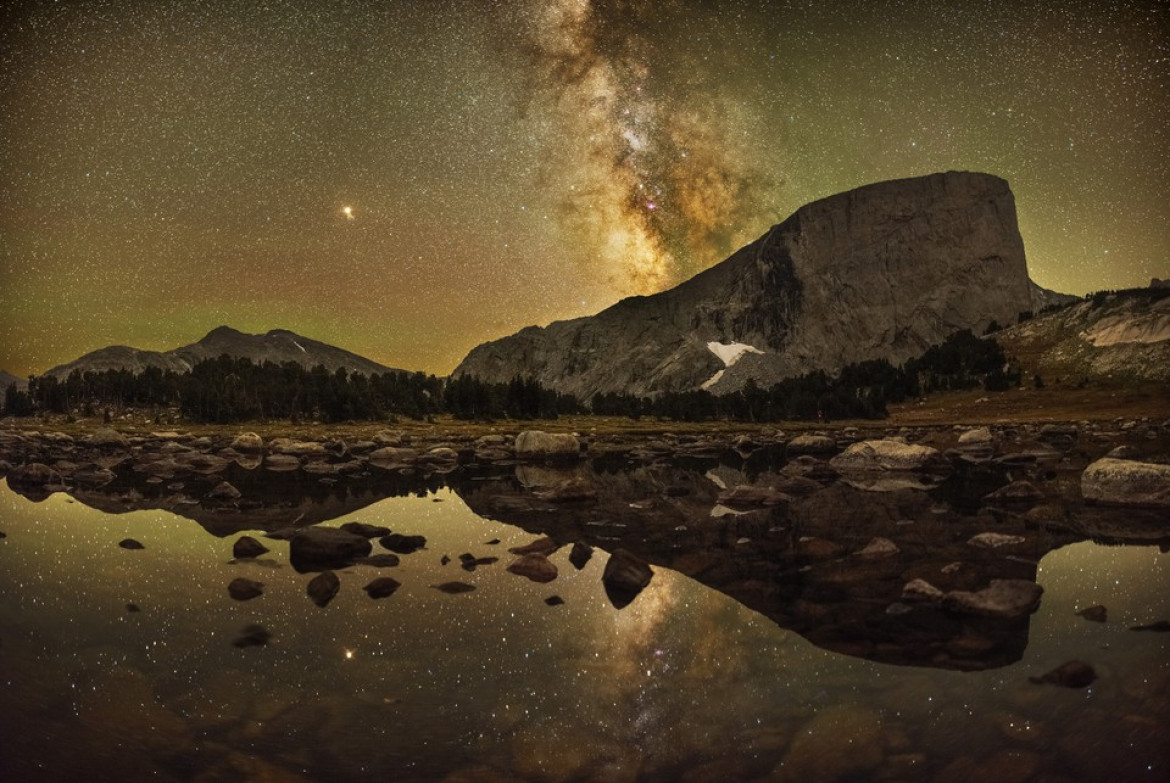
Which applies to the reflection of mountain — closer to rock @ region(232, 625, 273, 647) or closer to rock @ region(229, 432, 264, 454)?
rock @ region(232, 625, 273, 647)

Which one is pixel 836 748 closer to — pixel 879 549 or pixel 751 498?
pixel 879 549

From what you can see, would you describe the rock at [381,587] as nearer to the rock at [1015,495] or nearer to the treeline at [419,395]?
the rock at [1015,495]

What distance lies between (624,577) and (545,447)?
40475mm

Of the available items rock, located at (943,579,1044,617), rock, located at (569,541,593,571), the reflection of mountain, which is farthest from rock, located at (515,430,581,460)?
rock, located at (943,579,1044,617)

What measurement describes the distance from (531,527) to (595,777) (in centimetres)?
1357

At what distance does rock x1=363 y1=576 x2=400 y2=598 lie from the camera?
1180cm

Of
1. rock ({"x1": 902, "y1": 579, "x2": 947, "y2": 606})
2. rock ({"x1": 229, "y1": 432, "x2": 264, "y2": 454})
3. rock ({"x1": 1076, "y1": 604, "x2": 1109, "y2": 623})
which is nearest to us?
rock ({"x1": 1076, "y1": 604, "x2": 1109, "y2": 623})

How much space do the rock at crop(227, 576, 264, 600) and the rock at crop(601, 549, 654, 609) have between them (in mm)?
7031

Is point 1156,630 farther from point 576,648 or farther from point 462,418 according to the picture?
point 462,418

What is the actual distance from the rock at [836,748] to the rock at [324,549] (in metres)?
11.1

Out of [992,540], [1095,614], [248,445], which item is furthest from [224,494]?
[248,445]

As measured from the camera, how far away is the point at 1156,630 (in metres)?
9.69

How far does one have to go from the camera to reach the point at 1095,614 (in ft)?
33.8

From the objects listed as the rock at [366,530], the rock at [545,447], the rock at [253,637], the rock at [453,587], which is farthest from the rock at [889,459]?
the rock at [253,637]
